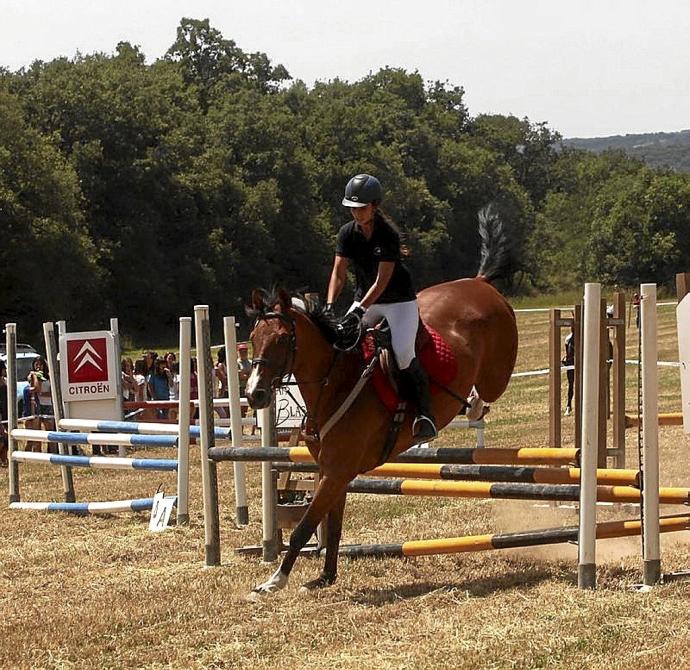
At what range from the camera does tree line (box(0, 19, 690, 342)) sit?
5744 centimetres

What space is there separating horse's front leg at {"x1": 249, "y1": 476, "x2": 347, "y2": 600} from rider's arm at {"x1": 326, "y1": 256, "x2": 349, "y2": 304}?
1.22 meters

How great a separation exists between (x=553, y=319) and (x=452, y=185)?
8636cm

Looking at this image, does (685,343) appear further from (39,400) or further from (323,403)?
(39,400)

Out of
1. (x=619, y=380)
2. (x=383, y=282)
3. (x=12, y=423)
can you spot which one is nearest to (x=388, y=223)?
(x=383, y=282)

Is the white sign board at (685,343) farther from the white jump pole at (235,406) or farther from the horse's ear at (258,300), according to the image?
the white jump pole at (235,406)

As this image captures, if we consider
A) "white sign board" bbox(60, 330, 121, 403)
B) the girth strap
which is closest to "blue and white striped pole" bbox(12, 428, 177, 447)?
"white sign board" bbox(60, 330, 121, 403)

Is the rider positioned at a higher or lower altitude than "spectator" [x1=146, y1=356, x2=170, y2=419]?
higher

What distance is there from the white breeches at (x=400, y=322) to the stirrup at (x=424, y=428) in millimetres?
367

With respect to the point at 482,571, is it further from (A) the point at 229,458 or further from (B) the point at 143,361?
(B) the point at 143,361

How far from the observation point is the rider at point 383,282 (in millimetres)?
8414

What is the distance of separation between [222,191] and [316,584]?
64943 mm

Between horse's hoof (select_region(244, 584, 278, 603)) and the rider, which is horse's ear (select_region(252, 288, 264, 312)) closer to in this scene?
the rider

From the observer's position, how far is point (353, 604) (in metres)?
7.90

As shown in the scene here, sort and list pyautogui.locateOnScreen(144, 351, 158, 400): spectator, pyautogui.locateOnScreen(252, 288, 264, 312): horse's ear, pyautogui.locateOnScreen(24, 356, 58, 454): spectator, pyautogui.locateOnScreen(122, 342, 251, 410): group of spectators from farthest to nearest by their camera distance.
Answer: pyautogui.locateOnScreen(144, 351, 158, 400): spectator < pyautogui.locateOnScreen(122, 342, 251, 410): group of spectators < pyautogui.locateOnScreen(24, 356, 58, 454): spectator < pyautogui.locateOnScreen(252, 288, 264, 312): horse's ear
